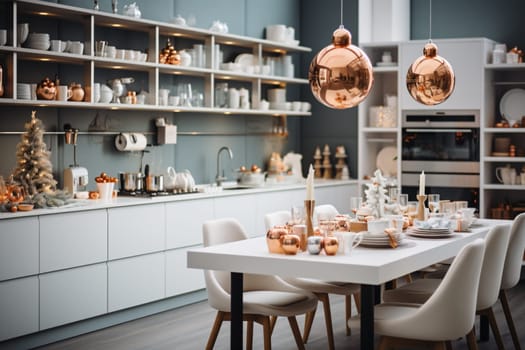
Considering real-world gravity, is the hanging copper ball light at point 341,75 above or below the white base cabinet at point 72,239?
above

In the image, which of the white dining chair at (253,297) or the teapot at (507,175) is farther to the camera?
the teapot at (507,175)

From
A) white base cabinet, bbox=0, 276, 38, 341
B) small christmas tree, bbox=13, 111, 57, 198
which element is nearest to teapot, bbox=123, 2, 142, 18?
small christmas tree, bbox=13, 111, 57, 198

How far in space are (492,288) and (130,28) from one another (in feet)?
11.5

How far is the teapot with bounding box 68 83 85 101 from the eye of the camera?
5664 mm

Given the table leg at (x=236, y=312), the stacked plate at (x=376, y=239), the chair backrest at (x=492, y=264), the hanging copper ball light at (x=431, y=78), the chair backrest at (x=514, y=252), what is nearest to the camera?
the table leg at (x=236, y=312)

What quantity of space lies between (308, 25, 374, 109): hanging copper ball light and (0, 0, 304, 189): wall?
2421 millimetres

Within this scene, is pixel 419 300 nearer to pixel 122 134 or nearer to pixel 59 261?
pixel 59 261

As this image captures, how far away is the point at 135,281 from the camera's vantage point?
5.66 m

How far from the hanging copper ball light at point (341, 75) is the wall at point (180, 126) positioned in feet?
7.94

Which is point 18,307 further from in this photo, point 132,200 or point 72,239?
point 132,200

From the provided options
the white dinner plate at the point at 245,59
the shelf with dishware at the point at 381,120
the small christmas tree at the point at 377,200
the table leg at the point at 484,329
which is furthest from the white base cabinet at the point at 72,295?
the shelf with dishware at the point at 381,120

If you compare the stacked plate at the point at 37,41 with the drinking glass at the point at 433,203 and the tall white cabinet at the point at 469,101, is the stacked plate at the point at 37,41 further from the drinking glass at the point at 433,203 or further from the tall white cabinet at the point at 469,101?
the tall white cabinet at the point at 469,101

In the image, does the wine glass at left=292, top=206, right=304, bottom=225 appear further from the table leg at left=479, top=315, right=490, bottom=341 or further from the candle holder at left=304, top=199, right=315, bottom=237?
the table leg at left=479, top=315, right=490, bottom=341

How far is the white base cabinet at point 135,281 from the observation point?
5488 millimetres
